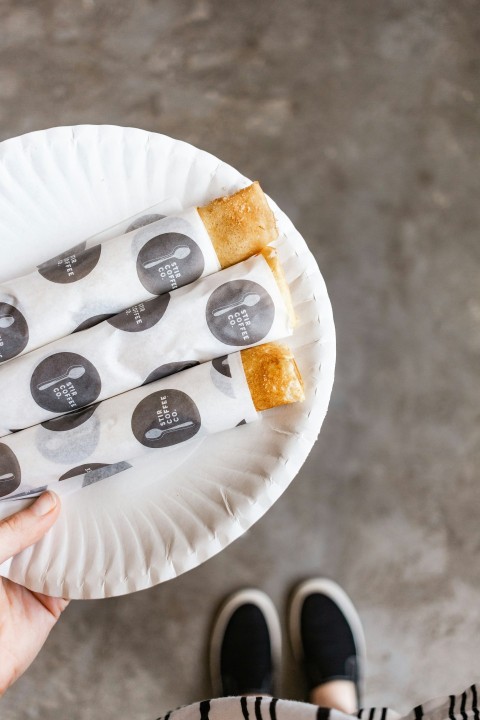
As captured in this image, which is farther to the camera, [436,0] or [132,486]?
[436,0]

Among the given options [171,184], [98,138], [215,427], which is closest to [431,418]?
[215,427]

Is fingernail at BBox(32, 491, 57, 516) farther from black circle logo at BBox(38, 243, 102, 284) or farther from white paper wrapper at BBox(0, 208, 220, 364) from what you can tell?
black circle logo at BBox(38, 243, 102, 284)

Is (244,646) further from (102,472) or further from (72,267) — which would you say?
(72,267)

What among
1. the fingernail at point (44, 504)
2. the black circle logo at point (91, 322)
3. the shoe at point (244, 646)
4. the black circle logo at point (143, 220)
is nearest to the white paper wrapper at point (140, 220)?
the black circle logo at point (143, 220)

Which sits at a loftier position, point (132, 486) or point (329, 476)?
point (132, 486)

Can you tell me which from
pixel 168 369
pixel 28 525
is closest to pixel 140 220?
pixel 168 369

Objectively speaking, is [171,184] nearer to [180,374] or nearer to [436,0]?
[180,374]

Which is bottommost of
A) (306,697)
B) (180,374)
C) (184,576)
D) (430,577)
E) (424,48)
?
(306,697)
